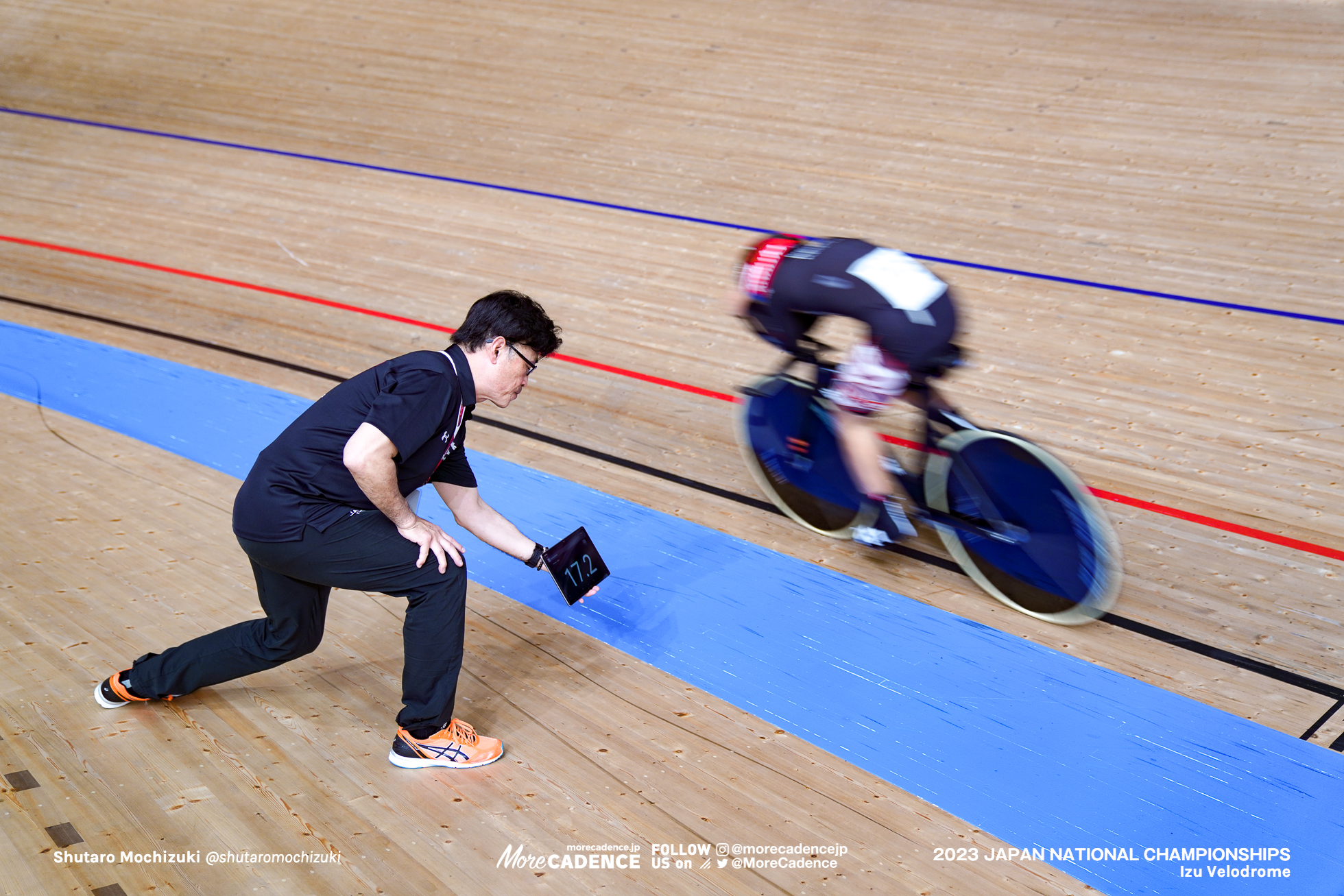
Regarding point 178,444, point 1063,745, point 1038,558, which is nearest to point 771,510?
point 1038,558

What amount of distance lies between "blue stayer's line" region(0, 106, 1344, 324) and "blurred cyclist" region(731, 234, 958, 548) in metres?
2.15

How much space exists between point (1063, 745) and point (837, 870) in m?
0.67

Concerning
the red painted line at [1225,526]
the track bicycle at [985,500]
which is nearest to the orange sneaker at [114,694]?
the track bicycle at [985,500]

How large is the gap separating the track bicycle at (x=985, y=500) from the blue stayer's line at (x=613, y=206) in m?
2.01

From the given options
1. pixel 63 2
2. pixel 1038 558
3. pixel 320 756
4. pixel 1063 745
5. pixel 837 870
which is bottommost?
pixel 320 756

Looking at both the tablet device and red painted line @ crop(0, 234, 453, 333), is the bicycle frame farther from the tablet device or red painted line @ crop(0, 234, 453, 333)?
red painted line @ crop(0, 234, 453, 333)

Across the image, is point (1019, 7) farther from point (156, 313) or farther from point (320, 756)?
point (320, 756)

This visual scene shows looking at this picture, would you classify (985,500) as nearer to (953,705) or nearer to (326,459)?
(953,705)

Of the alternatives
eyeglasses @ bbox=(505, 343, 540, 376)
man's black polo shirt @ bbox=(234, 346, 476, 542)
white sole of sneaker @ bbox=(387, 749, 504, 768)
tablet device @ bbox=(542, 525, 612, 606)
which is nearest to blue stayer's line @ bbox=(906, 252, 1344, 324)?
tablet device @ bbox=(542, 525, 612, 606)

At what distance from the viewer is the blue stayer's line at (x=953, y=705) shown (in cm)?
188

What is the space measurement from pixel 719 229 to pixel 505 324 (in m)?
3.47

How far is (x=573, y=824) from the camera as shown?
191cm

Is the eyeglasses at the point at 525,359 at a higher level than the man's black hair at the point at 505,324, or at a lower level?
lower

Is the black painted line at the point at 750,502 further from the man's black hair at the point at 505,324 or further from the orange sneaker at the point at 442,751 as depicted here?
the man's black hair at the point at 505,324
